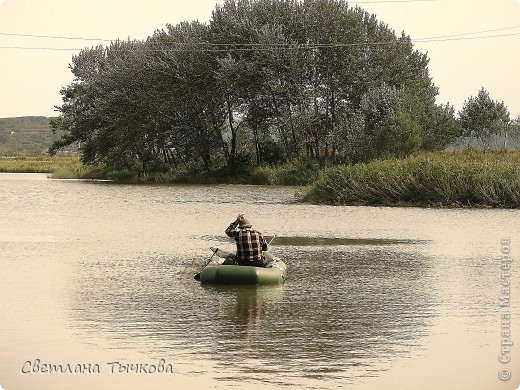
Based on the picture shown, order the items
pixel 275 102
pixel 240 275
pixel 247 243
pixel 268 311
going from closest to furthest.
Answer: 1. pixel 268 311
2. pixel 240 275
3. pixel 247 243
4. pixel 275 102

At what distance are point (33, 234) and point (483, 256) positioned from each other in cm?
1180

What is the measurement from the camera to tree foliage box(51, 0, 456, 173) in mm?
53625

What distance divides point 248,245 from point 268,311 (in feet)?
7.68

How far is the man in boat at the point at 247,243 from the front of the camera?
15.8m

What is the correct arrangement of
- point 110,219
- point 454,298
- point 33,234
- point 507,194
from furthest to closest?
point 507,194
point 110,219
point 33,234
point 454,298

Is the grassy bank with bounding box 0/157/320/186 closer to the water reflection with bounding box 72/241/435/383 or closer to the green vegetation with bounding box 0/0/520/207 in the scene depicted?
the green vegetation with bounding box 0/0/520/207

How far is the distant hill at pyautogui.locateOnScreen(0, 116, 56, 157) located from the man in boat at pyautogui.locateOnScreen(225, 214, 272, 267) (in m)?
123

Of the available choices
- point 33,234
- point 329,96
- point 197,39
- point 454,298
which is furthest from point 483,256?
point 197,39

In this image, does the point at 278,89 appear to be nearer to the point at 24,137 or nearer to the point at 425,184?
the point at 425,184

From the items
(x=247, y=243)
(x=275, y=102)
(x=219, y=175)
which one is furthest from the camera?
(x=219, y=175)

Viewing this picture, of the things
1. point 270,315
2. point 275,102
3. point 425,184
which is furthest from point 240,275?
point 275,102

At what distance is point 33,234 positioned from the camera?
85.7 ft

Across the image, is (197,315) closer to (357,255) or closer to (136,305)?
(136,305)

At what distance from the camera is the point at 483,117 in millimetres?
63938
